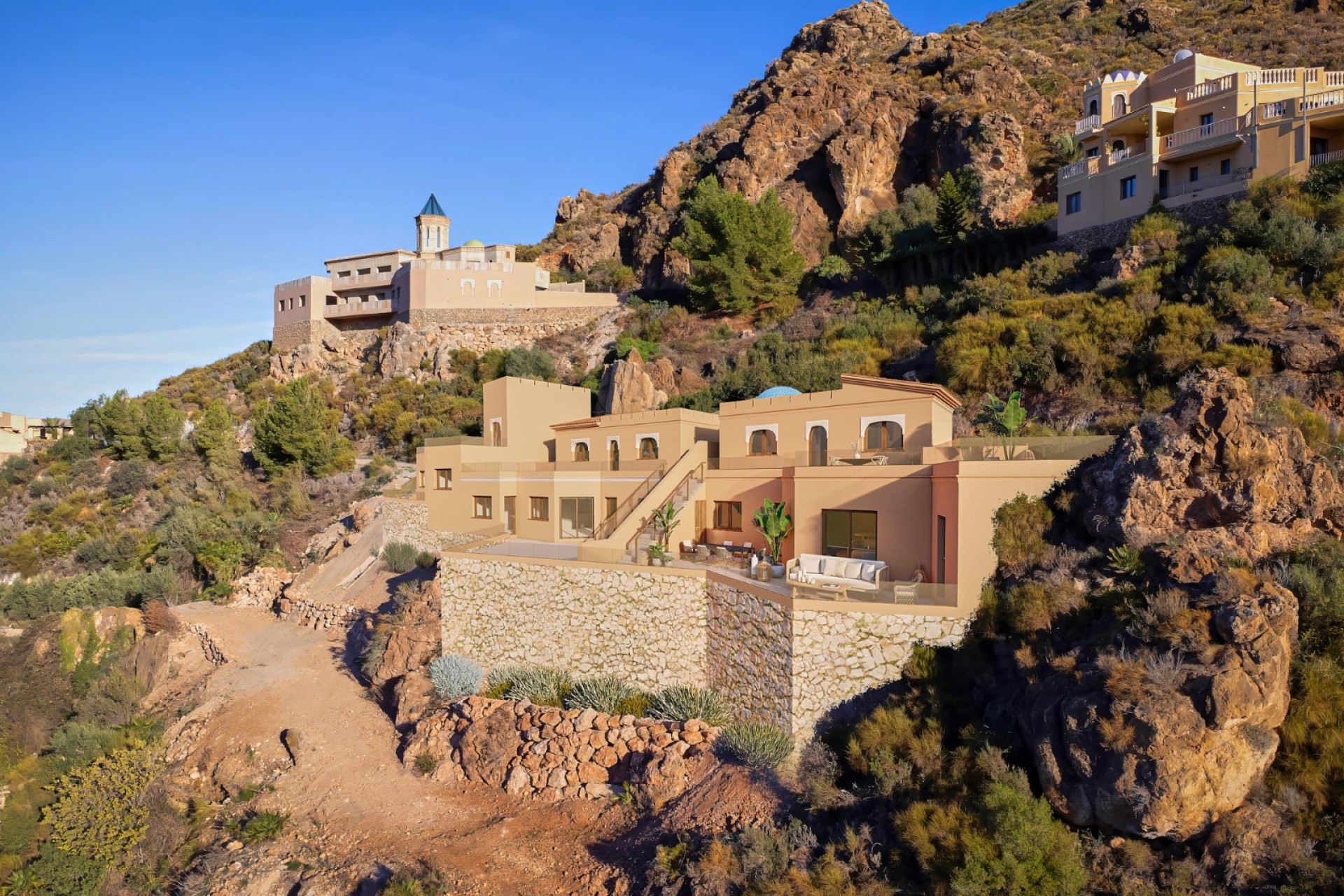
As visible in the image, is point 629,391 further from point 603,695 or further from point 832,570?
point 832,570

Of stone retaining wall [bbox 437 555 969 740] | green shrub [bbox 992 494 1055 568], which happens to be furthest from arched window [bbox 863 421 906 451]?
stone retaining wall [bbox 437 555 969 740]

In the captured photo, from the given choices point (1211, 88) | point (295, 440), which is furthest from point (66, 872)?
point (1211, 88)

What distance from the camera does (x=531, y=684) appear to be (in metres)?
17.4

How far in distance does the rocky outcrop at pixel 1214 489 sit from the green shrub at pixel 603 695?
994 centimetres

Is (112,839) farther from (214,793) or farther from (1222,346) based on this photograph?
(1222,346)

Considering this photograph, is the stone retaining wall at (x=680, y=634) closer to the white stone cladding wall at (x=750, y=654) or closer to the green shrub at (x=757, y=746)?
the white stone cladding wall at (x=750, y=654)

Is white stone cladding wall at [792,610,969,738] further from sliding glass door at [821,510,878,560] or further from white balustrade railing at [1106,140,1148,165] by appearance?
white balustrade railing at [1106,140,1148,165]

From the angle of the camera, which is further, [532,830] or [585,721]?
[585,721]

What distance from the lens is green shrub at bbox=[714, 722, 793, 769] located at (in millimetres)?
13117

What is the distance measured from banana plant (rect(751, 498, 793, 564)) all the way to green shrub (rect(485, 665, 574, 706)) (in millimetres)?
5732

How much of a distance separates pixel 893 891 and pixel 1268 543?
7505 millimetres

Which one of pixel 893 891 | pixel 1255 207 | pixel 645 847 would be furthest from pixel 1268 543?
pixel 1255 207

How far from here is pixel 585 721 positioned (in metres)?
15.5

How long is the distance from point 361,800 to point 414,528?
13624 millimetres
